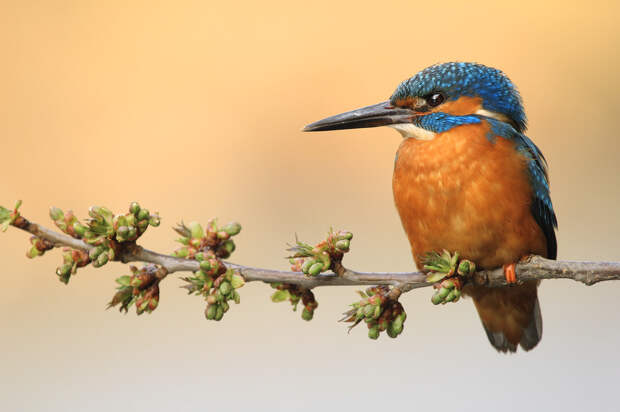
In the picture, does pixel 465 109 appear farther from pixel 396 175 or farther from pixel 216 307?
pixel 216 307

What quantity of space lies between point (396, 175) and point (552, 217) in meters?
0.52

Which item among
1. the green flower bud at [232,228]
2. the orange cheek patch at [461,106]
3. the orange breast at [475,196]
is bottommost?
the green flower bud at [232,228]

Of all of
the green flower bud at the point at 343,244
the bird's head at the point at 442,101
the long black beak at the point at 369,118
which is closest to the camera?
the green flower bud at the point at 343,244

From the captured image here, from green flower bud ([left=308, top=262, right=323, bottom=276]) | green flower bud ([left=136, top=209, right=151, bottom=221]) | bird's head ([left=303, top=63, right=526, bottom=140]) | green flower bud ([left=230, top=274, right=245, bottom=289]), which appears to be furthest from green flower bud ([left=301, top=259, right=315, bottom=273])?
bird's head ([left=303, top=63, right=526, bottom=140])

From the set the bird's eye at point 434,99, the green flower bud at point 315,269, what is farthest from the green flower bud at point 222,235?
the bird's eye at point 434,99

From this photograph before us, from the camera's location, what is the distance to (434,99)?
7.13ft

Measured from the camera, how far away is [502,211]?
2.11 m

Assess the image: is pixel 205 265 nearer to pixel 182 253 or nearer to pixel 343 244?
pixel 182 253

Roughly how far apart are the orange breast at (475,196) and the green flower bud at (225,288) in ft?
2.69

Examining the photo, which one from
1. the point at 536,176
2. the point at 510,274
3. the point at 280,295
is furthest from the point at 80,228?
the point at 536,176

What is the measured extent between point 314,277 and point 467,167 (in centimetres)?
72

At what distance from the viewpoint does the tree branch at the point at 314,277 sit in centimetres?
152

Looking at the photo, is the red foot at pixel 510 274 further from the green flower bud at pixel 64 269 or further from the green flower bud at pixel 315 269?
the green flower bud at pixel 64 269

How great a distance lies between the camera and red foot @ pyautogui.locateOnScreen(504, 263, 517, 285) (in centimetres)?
206
